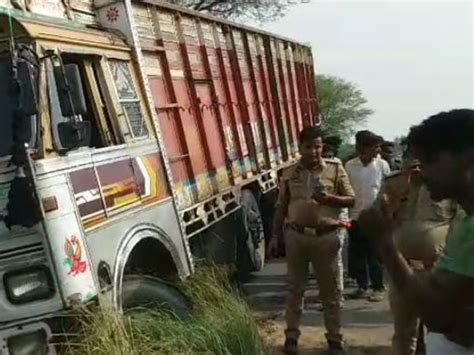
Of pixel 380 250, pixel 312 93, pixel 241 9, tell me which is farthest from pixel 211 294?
pixel 241 9

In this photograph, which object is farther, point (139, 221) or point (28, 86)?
point (139, 221)

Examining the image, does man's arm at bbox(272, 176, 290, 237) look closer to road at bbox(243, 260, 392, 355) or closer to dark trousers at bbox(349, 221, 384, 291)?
road at bbox(243, 260, 392, 355)

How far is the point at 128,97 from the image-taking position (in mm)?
7047

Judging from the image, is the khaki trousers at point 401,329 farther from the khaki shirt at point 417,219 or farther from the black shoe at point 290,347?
the black shoe at point 290,347

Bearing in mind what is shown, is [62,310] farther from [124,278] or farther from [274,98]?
[274,98]

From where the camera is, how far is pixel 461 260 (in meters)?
3.06

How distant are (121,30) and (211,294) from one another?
211 centimetres

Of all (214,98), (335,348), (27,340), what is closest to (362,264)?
(214,98)

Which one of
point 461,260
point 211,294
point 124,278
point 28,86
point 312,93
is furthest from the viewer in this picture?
point 312,93

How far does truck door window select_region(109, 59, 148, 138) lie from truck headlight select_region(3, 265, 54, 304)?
5.98 ft

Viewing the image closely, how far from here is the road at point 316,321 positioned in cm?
816

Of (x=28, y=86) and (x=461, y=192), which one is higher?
(x=28, y=86)

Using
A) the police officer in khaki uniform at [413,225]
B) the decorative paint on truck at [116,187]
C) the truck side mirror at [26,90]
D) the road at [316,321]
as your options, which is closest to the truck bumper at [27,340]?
the decorative paint on truck at [116,187]

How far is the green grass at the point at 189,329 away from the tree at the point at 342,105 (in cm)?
5159
